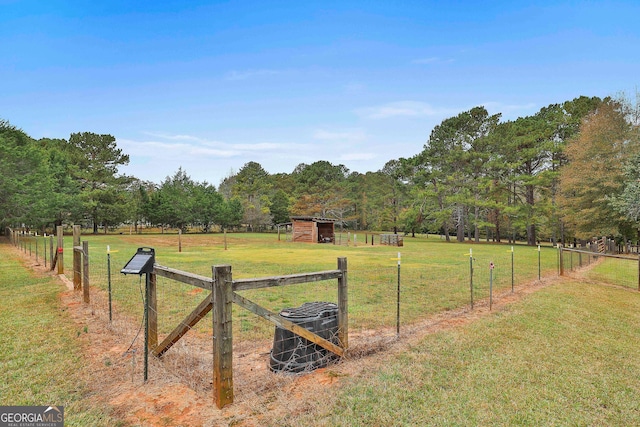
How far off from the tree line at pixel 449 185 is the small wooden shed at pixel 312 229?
39.5 feet

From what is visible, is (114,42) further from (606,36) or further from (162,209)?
(162,209)

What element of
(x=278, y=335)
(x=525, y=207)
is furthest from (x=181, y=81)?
(x=525, y=207)

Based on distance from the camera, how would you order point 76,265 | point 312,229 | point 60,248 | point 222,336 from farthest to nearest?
point 312,229
point 60,248
point 76,265
point 222,336

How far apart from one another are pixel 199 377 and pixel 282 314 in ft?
3.90

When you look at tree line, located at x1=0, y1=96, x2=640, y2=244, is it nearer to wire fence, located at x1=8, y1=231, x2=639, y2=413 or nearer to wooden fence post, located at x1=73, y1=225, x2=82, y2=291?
wire fence, located at x1=8, y1=231, x2=639, y2=413

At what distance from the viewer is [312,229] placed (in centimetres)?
3441

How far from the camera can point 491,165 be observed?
34.2 meters

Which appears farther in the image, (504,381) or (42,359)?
(42,359)

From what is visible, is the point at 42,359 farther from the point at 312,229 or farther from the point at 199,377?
the point at 312,229

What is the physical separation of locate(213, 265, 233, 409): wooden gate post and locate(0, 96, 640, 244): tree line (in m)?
21.8

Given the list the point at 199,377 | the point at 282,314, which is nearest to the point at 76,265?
the point at 199,377

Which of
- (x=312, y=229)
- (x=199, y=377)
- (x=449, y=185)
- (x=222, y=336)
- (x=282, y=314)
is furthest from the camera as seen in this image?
(x=449, y=185)

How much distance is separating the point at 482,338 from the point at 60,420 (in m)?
5.53

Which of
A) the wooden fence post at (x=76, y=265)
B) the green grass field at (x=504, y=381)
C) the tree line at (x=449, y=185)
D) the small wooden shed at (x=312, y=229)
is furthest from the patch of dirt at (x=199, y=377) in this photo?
the small wooden shed at (x=312, y=229)
